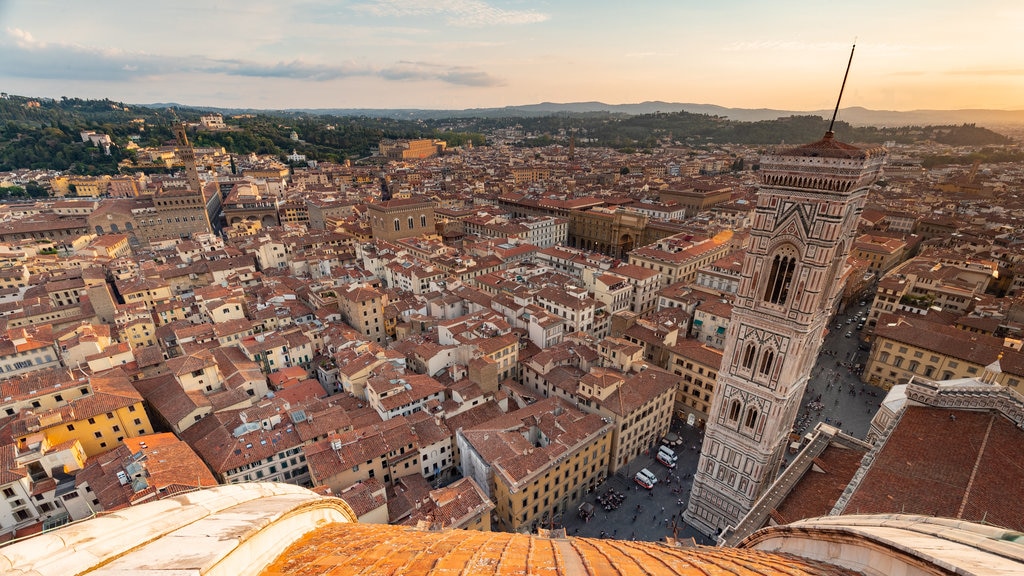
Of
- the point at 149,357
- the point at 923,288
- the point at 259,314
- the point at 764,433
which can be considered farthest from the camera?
the point at 923,288

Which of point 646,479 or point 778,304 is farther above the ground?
point 778,304

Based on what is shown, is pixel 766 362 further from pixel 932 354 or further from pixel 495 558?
pixel 932 354

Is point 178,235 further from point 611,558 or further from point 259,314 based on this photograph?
point 611,558

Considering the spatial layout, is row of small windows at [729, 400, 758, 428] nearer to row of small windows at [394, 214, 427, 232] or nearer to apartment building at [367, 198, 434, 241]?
apartment building at [367, 198, 434, 241]

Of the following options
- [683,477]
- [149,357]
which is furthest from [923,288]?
[149,357]

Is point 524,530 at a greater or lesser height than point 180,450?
lesser

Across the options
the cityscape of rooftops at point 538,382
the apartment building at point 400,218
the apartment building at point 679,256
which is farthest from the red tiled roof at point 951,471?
the apartment building at point 400,218

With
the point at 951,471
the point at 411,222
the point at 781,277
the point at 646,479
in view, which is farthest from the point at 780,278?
the point at 411,222
